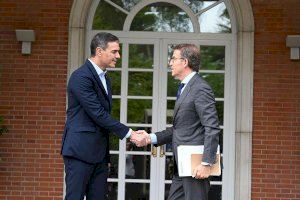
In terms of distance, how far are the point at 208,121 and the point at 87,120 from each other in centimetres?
98

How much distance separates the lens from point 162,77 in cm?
835

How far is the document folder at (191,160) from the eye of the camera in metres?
4.93

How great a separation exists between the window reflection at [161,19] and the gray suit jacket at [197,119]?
342 centimetres

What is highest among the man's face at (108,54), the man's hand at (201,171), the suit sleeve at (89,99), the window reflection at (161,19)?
the window reflection at (161,19)

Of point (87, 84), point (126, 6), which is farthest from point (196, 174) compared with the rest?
point (126, 6)

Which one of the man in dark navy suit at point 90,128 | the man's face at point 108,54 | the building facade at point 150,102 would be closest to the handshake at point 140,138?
the man in dark navy suit at point 90,128

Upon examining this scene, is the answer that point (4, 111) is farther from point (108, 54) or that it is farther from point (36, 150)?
point (108, 54)

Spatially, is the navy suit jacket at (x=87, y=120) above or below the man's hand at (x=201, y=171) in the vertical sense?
above

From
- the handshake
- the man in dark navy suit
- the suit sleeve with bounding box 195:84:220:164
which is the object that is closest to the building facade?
the handshake

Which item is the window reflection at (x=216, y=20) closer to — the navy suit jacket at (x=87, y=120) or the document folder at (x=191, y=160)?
the navy suit jacket at (x=87, y=120)

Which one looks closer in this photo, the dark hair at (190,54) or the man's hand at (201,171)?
the man's hand at (201,171)

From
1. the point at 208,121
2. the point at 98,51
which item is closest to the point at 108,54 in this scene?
the point at 98,51

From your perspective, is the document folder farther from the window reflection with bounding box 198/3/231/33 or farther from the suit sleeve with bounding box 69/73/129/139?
the window reflection with bounding box 198/3/231/33

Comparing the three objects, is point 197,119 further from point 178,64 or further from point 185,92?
point 178,64
